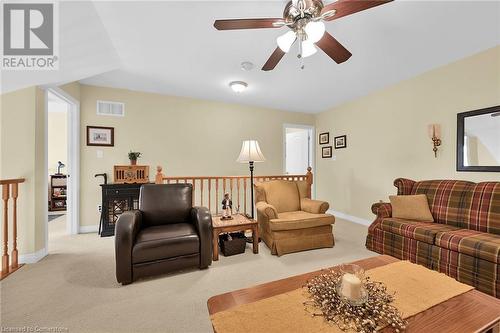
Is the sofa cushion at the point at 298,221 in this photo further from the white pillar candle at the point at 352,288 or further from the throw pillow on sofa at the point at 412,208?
the white pillar candle at the point at 352,288

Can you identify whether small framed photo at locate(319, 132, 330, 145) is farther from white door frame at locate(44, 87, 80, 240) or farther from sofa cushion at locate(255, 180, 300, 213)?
white door frame at locate(44, 87, 80, 240)

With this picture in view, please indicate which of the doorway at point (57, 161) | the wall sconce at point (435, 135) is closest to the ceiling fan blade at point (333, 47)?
the wall sconce at point (435, 135)

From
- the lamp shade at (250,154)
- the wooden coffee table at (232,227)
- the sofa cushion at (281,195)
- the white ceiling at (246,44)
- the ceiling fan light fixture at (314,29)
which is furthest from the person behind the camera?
the sofa cushion at (281,195)

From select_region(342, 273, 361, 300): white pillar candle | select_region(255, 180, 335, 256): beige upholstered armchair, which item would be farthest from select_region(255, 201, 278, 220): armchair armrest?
select_region(342, 273, 361, 300): white pillar candle

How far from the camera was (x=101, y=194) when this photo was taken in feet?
11.7

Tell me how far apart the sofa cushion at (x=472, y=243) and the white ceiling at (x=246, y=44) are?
6.78 feet

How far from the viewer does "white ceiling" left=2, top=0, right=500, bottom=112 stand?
6.06ft

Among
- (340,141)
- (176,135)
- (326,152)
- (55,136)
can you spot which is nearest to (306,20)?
(176,135)

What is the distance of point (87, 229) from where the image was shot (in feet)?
11.5

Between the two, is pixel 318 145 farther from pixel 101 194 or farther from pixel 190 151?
pixel 101 194

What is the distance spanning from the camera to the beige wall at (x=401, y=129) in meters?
2.58

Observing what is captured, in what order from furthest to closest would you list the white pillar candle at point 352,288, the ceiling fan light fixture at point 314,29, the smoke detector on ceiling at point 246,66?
the smoke detector on ceiling at point 246,66
the ceiling fan light fixture at point 314,29
the white pillar candle at point 352,288

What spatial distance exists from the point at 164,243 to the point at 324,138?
431 cm

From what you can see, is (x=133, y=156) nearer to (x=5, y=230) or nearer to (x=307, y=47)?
(x=5, y=230)
